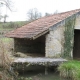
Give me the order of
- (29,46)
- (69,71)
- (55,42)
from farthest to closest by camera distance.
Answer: (29,46)
(55,42)
(69,71)

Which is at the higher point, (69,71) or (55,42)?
(55,42)

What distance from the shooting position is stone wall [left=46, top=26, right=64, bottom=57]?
14.6 metres

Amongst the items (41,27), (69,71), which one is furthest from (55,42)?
(69,71)

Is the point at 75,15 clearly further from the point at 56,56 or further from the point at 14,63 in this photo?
the point at 14,63

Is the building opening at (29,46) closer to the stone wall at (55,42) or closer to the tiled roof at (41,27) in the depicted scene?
the tiled roof at (41,27)

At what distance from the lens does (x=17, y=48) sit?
1894 cm

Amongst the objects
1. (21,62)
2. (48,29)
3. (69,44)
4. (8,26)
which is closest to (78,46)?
(69,44)

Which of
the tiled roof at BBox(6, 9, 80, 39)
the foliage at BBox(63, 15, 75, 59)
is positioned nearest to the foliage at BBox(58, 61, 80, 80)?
the foliage at BBox(63, 15, 75, 59)

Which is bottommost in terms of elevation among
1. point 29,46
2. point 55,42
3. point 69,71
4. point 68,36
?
point 69,71

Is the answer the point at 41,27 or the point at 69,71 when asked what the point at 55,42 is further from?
the point at 69,71

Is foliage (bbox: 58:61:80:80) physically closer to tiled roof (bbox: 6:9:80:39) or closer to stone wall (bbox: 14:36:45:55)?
tiled roof (bbox: 6:9:80:39)

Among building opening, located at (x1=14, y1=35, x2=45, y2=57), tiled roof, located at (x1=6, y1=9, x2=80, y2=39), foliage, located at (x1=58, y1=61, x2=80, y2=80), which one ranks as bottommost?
foliage, located at (x1=58, y1=61, x2=80, y2=80)

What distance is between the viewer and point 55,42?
14797 millimetres

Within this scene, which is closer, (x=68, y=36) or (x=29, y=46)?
(x=68, y=36)
